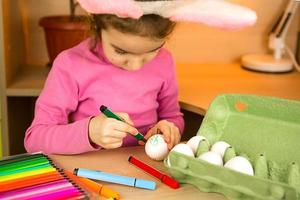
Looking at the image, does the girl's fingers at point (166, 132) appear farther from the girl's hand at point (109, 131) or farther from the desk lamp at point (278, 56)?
the desk lamp at point (278, 56)

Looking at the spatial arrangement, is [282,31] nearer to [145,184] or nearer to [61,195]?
[145,184]

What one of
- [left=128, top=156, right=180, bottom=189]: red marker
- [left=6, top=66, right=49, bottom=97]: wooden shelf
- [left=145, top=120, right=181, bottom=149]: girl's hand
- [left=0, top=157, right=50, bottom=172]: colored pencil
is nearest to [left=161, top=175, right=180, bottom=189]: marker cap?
[left=128, top=156, right=180, bottom=189]: red marker

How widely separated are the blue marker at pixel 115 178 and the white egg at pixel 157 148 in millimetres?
113

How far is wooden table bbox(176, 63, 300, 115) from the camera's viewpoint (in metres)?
1.27

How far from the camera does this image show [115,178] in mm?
786

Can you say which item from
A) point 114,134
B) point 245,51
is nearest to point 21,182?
point 114,134

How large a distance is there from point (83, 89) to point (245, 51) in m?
0.85

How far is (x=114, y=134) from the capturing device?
34.1 inches

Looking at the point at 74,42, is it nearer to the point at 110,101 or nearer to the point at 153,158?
the point at 110,101

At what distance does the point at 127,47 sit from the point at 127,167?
0.23m

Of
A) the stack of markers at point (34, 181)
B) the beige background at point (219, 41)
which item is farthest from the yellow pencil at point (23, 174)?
the beige background at point (219, 41)

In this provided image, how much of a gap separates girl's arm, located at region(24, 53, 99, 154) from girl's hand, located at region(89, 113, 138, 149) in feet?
0.11

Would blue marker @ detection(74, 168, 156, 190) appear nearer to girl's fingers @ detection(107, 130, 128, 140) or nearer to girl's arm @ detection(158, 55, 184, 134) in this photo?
girl's fingers @ detection(107, 130, 128, 140)

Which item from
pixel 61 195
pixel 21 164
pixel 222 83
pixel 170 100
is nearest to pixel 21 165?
pixel 21 164
